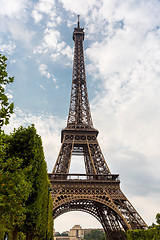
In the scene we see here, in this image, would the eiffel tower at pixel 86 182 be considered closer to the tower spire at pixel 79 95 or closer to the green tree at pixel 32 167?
the tower spire at pixel 79 95

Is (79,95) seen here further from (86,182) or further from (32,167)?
(32,167)

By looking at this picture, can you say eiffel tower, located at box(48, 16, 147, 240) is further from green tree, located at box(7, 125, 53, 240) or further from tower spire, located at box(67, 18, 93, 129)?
green tree, located at box(7, 125, 53, 240)

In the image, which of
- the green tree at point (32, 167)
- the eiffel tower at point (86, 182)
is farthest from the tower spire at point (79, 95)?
the green tree at point (32, 167)

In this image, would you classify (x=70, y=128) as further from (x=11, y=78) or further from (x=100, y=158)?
(x=11, y=78)

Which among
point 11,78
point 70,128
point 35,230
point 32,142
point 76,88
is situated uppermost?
point 76,88

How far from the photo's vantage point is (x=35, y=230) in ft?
42.9

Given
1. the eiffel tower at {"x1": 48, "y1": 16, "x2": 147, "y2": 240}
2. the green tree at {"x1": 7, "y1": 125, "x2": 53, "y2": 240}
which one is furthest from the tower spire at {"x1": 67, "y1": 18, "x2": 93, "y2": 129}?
the green tree at {"x1": 7, "y1": 125, "x2": 53, "y2": 240}

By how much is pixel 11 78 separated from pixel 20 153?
7.94m

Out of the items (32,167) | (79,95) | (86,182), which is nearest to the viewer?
(32,167)

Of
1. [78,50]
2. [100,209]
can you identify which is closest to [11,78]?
[100,209]

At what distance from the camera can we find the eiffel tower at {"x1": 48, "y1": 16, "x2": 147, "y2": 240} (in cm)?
2994

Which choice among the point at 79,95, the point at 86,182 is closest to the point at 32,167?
the point at 86,182

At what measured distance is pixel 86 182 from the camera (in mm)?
32625

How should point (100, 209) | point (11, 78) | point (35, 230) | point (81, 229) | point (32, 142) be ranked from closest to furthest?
point (11, 78), point (35, 230), point (32, 142), point (100, 209), point (81, 229)
